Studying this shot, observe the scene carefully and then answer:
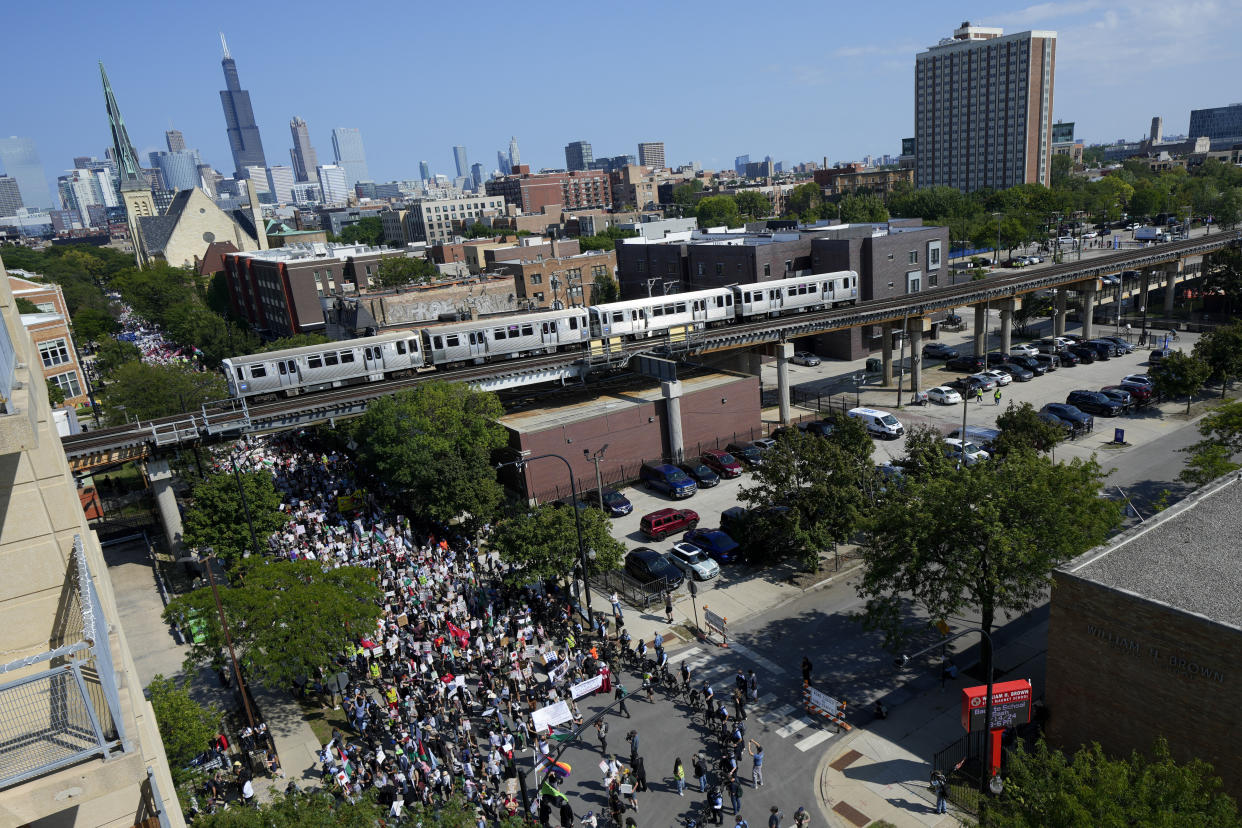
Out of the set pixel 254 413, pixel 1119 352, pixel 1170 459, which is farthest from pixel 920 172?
pixel 254 413

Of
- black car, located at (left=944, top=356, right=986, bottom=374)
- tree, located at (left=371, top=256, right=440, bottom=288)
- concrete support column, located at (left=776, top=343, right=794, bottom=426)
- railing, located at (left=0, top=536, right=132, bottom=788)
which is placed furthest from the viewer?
tree, located at (left=371, top=256, right=440, bottom=288)

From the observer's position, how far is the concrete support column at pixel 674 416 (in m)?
43.0

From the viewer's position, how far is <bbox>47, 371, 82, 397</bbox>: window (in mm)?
55156

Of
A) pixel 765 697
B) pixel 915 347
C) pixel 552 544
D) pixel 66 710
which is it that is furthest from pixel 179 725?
pixel 915 347

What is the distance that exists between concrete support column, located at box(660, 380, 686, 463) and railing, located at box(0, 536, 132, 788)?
124 ft

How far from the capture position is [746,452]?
4300 cm

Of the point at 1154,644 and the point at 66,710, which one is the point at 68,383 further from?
the point at 1154,644

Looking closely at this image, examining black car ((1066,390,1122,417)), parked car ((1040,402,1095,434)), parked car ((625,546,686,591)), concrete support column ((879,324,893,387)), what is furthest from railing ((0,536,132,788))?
concrete support column ((879,324,893,387))

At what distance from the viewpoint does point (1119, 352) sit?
191ft

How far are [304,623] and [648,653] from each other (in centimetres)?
1141

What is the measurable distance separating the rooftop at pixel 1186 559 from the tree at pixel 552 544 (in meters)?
15.1

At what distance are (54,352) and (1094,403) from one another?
231 feet

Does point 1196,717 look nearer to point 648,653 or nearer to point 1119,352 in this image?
point 648,653

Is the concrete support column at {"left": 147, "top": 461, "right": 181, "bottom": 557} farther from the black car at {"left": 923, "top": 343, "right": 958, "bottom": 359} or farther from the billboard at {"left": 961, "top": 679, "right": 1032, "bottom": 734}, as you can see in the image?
the black car at {"left": 923, "top": 343, "right": 958, "bottom": 359}
